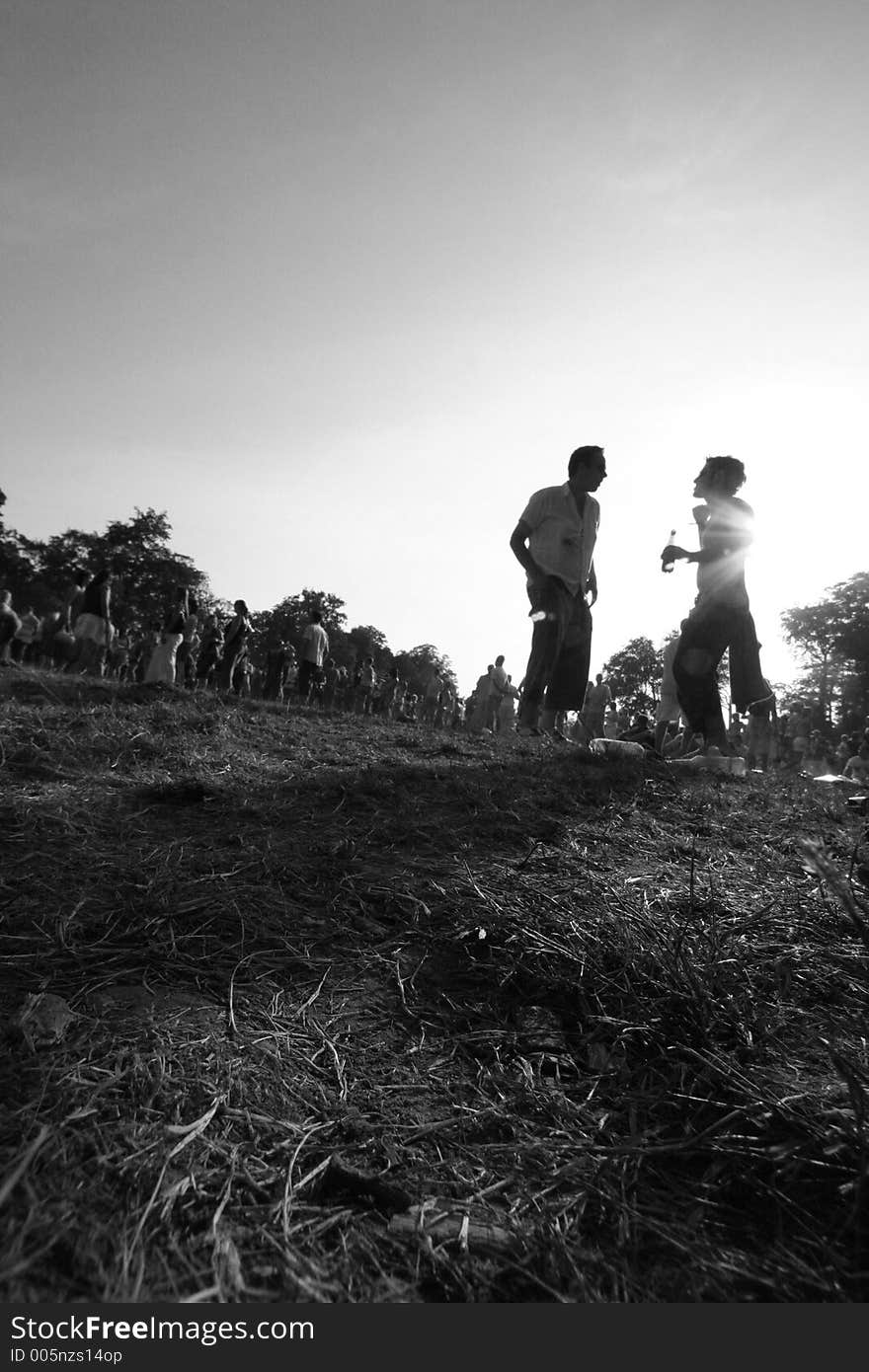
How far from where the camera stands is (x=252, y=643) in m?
70.5

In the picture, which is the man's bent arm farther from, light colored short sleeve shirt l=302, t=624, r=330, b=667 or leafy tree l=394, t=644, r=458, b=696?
leafy tree l=394, t=644, r=458, b=696

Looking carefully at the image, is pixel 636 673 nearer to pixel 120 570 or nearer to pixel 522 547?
pixel 120 570

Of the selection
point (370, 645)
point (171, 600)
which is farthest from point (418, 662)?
point (171, 600)

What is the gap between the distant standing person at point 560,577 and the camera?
6.01 metres

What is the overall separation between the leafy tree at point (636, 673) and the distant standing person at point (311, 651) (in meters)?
63.1

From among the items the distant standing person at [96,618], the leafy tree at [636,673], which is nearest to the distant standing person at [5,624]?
the distant standing person at [96,618]

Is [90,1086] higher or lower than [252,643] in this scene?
lower

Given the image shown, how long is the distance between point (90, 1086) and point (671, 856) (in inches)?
85.1

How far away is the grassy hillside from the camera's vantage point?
790mm

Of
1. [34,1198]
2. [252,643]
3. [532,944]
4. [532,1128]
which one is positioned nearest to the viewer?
[34,1198]

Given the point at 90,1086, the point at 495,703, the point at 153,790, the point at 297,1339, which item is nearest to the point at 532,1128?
the point at 297,1339

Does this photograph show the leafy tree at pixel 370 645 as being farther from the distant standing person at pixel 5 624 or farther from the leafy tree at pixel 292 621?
the distant standing person at pixel 5 624

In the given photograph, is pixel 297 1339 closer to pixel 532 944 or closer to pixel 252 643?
pixel 532 944

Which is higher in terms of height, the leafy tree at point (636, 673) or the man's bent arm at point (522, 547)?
the leafy tree at point (636, 673)
